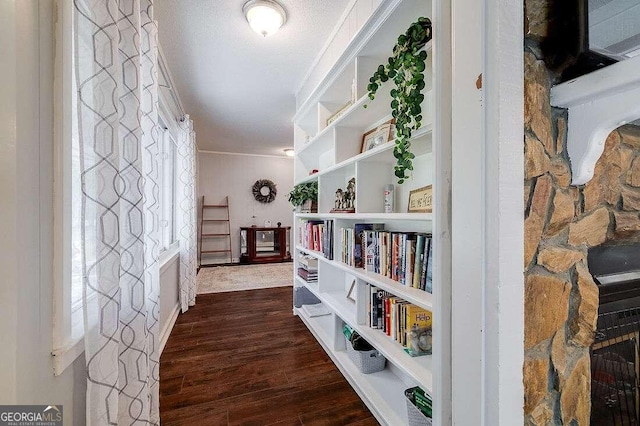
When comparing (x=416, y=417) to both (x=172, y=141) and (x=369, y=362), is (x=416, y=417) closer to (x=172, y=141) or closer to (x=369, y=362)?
(x=369, y=362)

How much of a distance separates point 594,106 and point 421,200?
702 mm

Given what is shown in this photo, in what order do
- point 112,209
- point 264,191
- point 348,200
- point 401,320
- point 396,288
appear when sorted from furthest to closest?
point 264,191
point 348,200
point 401,320
point 396,288
point 112,209

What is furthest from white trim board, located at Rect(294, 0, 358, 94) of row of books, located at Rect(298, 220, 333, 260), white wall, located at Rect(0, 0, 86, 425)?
white wall, located at Rect(0, 0, 86, 425)

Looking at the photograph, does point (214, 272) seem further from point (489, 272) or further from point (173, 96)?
point (489, 272)

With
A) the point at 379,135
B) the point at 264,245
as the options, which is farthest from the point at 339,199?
the point at 264,245

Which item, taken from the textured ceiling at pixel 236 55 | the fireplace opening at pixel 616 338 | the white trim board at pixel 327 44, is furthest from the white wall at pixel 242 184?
the fireplace opening at pixel 616 338

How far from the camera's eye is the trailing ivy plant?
3.45 ft

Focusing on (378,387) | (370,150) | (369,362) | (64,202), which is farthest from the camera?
(369,362)

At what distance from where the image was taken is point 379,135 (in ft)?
5.24

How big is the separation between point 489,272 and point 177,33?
2.39m

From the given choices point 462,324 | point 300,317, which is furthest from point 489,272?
point 300,317

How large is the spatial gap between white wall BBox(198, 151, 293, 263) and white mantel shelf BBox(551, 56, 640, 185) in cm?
561

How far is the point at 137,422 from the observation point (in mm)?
1092

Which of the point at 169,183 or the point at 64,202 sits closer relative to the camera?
the point at 64,202
